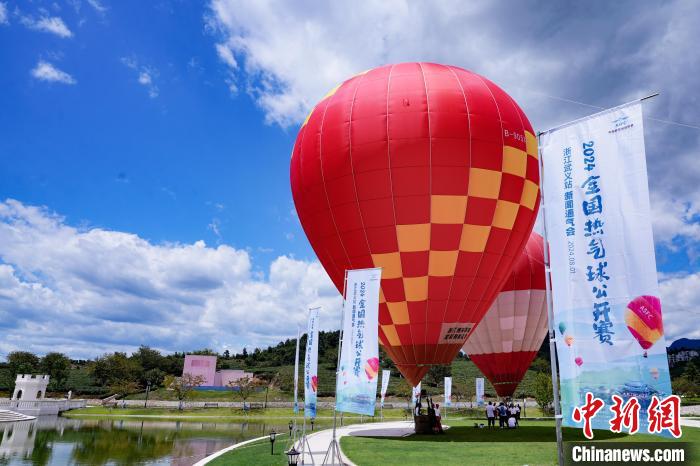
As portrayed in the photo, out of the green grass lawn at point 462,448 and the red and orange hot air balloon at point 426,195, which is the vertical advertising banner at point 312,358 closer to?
the green grass lawn at point 462,448

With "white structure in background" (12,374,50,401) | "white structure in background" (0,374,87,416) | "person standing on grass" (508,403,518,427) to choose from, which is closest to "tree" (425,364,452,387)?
"white structure in background" (0,374,87,416)

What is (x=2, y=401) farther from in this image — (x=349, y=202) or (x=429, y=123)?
(x=429, y=123)

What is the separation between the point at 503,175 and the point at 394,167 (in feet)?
14.5

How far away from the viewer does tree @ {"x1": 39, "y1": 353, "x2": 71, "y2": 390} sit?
279 feet

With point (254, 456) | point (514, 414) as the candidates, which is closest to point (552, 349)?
point (254, 456)

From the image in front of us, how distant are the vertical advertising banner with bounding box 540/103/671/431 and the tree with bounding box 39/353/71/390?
96849 mm

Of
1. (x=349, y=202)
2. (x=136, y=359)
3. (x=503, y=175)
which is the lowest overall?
(x=136, y=359)

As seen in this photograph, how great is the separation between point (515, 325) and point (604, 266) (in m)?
22.7

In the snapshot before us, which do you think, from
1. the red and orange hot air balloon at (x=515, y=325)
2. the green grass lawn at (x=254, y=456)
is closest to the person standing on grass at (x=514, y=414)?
the red and orange hot air balloon at (x=515, y=325)

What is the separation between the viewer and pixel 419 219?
1869cm

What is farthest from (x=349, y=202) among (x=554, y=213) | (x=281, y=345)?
(x=281, y=345)

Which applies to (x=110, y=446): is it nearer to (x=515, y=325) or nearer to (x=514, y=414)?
(x=514, y=414)

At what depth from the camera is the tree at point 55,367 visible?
8494 cm

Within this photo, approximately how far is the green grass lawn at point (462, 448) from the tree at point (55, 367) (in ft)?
273
